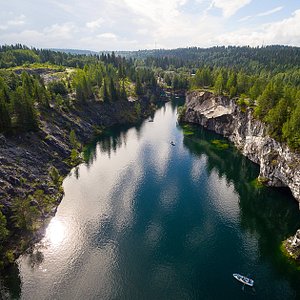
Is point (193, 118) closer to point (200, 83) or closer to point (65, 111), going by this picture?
point (200, 83)

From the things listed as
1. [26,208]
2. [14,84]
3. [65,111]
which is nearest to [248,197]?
[26,208]

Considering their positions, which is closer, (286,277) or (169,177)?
(286,277)

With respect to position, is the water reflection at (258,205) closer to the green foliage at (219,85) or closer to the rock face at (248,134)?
the rock face at (248,134)

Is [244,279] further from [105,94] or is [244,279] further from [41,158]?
[105,94]

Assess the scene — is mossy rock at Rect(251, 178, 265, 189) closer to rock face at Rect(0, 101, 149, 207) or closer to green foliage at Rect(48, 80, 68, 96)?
rock face at Rect(0, 101, 149, 207)

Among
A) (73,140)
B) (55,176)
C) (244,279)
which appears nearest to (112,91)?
(73,140)

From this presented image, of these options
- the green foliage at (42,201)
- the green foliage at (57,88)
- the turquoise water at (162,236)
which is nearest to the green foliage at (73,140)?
the turquoise water at (162,236)

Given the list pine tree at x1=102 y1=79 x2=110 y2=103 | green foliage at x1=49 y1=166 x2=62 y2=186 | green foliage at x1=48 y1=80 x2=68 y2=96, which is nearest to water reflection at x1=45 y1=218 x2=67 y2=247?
green foliage at x1=49 y1=166 x2=62 y2=186

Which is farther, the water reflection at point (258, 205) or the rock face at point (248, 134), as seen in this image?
the rock face at point (248, 134)
